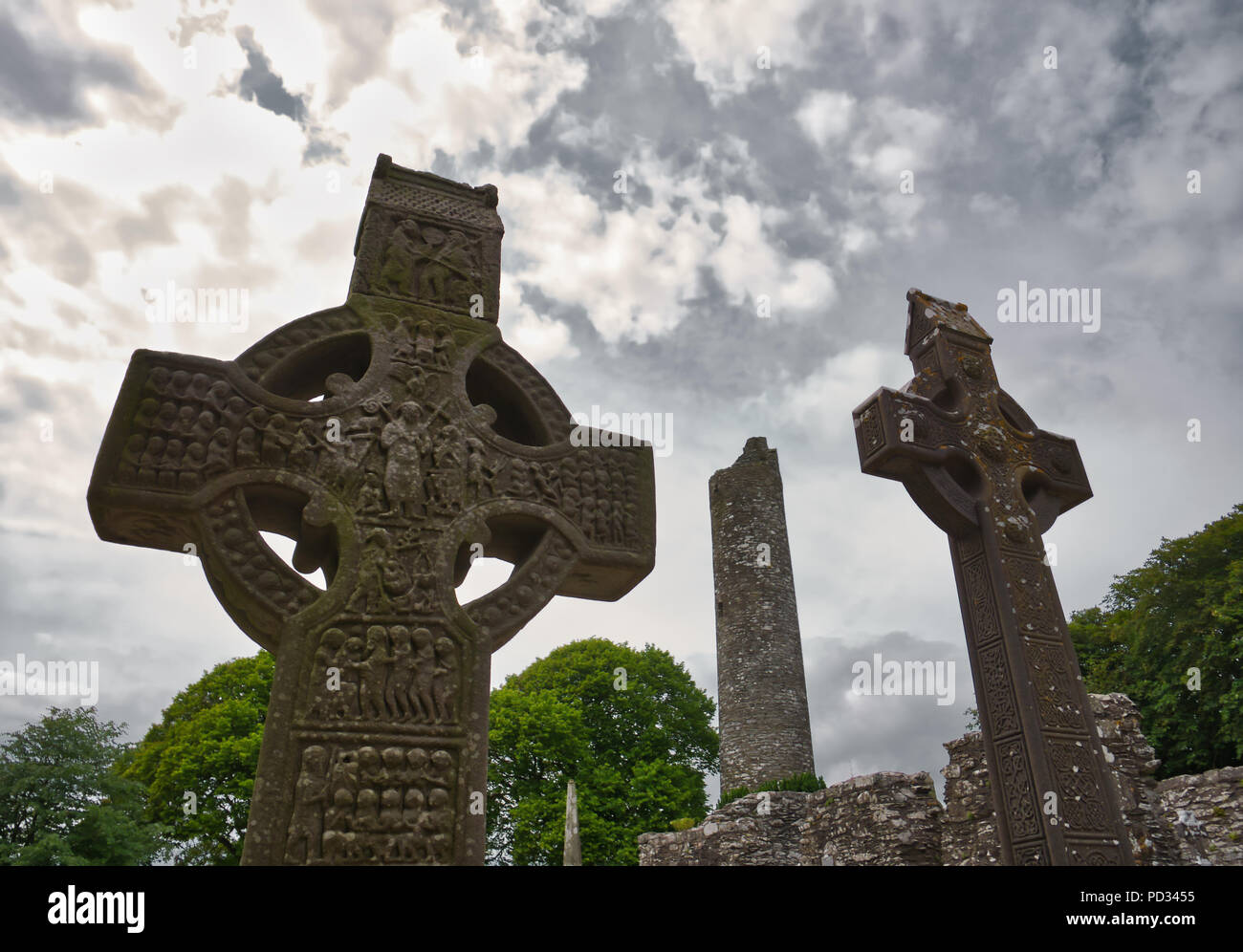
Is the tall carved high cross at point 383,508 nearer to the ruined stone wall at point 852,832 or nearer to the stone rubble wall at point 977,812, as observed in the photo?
the stone rubble wall at point 977,812

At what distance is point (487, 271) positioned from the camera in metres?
3.90

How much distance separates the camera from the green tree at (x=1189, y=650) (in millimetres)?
19859

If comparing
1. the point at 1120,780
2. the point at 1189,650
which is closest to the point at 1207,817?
the point at 1120,780

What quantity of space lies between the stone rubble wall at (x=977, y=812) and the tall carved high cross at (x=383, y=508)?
5.90 meters

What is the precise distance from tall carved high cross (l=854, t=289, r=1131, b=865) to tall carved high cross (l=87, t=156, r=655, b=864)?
2521mm

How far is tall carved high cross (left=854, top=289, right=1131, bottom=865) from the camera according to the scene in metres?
4.61

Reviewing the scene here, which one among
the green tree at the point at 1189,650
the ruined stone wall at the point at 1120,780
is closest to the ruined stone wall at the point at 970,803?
the ruined stone wall at the point at 1120,780

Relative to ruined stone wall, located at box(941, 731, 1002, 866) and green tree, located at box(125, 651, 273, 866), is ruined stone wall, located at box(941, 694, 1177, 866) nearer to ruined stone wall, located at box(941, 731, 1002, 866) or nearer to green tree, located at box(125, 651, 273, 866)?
ruined stone wall, located at box(941, 731, 1002, 866)

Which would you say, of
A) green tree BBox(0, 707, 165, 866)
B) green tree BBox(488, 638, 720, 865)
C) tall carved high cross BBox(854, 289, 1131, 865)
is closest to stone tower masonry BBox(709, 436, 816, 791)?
green tree BBox(488, 638, 720, 865)

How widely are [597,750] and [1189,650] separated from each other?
1686cm

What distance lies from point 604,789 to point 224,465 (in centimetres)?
2476

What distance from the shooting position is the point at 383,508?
3.21 metres
